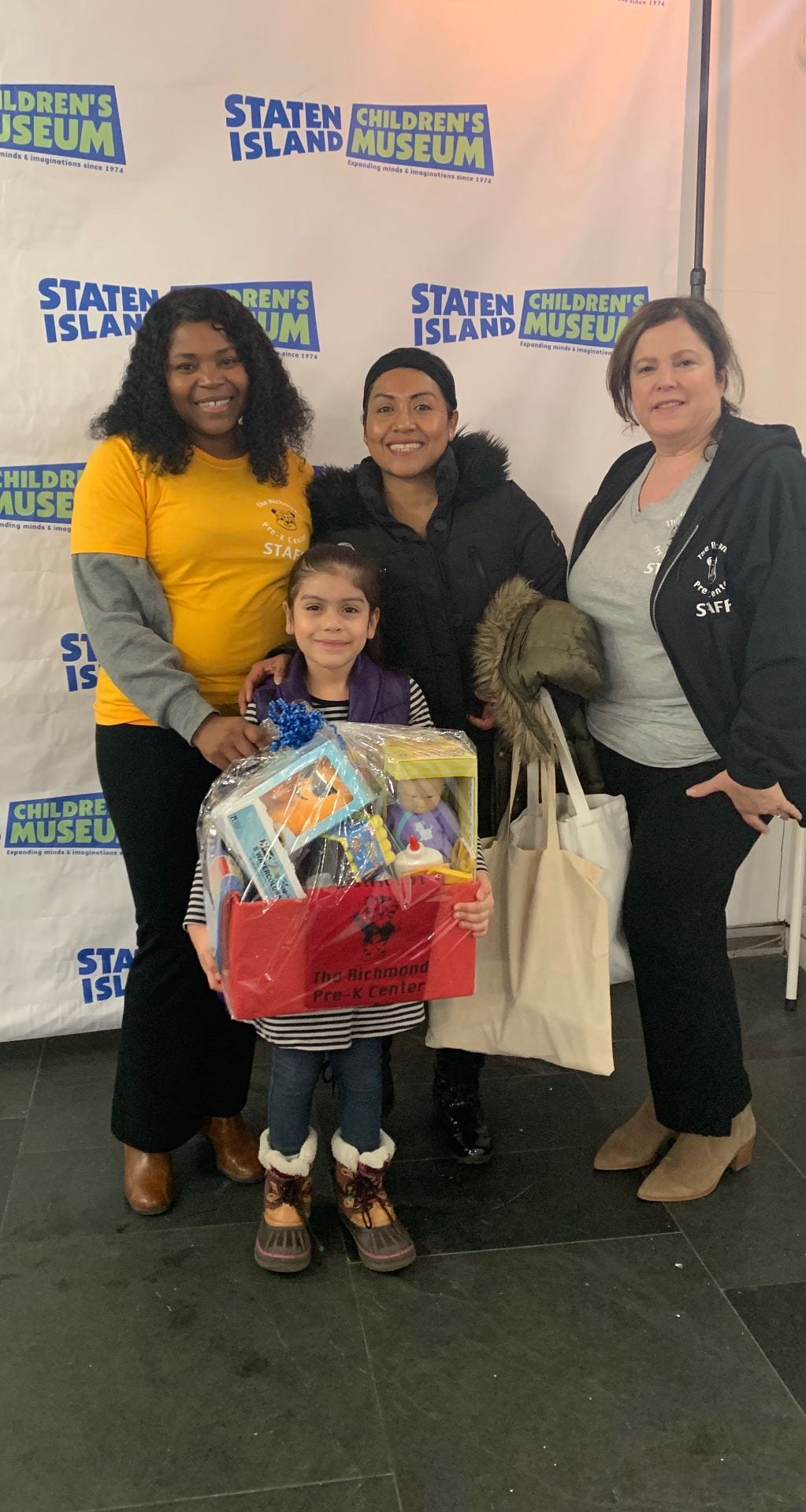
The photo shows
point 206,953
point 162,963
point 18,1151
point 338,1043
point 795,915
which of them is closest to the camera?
point 206,953

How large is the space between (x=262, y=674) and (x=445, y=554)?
0.45m

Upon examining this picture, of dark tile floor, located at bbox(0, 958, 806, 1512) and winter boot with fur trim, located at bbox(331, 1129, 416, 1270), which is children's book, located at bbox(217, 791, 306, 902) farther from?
dark tile floor, located at bbox(0, 958, 806, 1512)

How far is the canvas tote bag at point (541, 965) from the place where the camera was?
2002 mm

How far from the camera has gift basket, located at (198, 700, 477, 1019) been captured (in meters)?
1.58

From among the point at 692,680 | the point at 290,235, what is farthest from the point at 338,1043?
the point at 290,235

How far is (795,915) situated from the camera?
2996 millimetres

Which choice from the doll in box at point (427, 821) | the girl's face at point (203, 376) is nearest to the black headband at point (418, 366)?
the girl's face at point (203, 376)

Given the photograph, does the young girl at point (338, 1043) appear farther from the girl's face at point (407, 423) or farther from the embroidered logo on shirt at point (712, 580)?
the embroidered logo on shirt at point (712, 580)

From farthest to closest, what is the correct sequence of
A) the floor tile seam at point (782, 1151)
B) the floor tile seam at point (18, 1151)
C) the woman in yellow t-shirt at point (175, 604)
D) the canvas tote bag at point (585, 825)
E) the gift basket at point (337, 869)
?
the floor tile seam at point (782, 1151) < the floor tile seam at point (18, 1151) < the canvas tote bag at point (585, 825) < the woman in yellow t-shirt at point (175, 604) < the gift basket at point (337, 869)

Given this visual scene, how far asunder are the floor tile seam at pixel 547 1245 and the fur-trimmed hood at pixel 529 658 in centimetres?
92

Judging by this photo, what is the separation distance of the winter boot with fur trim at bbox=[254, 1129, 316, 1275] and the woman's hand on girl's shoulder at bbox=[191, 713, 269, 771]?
29.1 inches

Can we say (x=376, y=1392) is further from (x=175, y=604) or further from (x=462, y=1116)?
(x=175, y=604)

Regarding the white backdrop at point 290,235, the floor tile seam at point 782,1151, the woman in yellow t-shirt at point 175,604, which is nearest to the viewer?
the woman in yellow t-shirt at point 175,604

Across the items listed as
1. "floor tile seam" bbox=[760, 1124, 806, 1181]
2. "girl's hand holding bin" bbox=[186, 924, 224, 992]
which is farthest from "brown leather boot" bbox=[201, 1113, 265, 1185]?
"floor tile seam" bbox=[760, 1124, 806, 1181]
